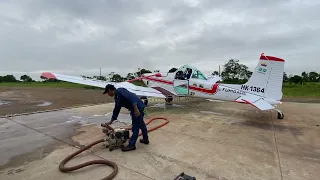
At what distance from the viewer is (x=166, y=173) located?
3414 millimetres

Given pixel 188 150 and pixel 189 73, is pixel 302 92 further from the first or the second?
pixel 188 150

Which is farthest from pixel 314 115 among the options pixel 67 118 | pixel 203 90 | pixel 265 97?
pixel 67 118

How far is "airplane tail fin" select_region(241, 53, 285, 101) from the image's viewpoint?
23.7ft

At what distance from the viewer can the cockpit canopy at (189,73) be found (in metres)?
9.91

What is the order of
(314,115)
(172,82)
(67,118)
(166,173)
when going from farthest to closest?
(172,82) < (314,115) < (67,118) < (166,173)

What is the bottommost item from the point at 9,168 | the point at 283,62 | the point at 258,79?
the point at 9,168

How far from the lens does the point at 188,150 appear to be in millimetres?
4426

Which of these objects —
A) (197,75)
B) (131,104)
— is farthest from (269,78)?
(131,104)

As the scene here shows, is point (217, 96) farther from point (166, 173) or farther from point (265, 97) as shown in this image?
point (166, 173)

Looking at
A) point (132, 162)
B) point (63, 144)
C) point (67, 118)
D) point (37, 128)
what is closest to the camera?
point (132, 162)

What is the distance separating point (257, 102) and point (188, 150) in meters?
4.00

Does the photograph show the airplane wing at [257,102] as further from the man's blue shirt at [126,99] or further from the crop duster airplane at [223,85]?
the man's blue shirt at [126,99]

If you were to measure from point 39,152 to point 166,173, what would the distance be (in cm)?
282

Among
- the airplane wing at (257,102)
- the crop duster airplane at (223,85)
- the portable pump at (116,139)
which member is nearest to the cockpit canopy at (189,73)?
the crop duster airplane at (223,85)
